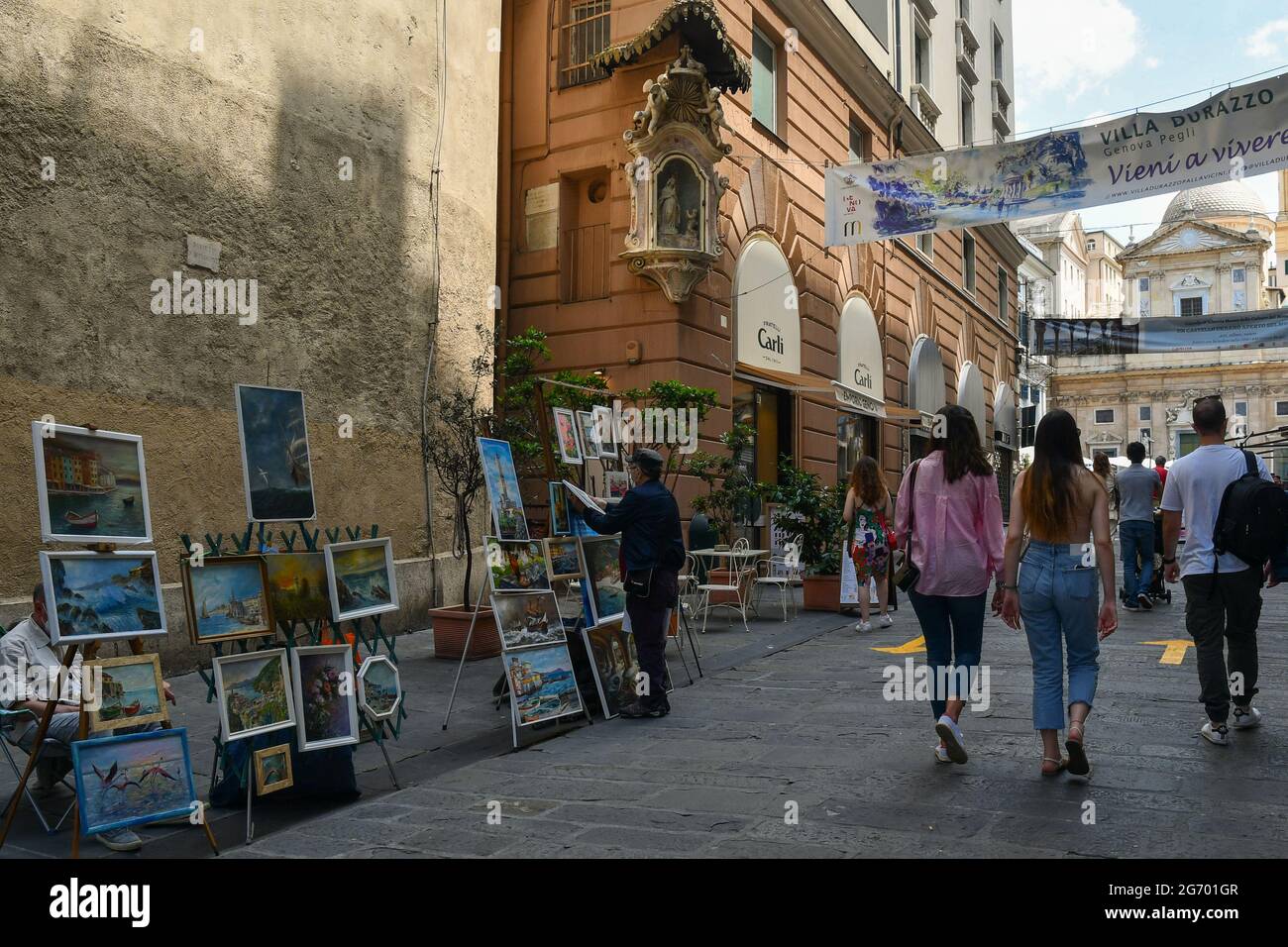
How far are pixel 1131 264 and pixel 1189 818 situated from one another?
264ft

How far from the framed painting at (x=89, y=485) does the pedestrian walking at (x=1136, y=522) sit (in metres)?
10.3

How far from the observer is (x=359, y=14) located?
10.6 m

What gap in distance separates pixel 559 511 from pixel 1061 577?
140 inches

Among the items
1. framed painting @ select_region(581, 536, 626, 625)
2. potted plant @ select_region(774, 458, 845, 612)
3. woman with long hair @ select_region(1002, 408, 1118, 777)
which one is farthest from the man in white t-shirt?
potted plant @ select_region(774, 458, 845, 612)

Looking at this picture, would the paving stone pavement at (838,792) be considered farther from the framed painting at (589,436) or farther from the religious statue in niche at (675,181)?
the religious statue in niche at (675,181)

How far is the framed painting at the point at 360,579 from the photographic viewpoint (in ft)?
17.8

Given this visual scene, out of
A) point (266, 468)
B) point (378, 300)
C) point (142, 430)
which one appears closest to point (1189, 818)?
point (266, 468)

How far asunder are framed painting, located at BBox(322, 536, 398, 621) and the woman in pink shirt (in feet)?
9.29

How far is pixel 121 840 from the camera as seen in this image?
14.7 ft

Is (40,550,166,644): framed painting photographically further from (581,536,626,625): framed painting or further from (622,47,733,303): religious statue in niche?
(622,47,733,303): religious statue in niche

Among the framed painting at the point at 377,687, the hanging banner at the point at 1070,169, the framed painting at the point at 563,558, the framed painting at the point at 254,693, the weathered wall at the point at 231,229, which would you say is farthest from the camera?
the hanging banner at the point at 1070,169

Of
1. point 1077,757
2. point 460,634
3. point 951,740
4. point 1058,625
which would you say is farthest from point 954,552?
point 460,634

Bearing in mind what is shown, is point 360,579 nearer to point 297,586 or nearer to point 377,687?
point 297,586

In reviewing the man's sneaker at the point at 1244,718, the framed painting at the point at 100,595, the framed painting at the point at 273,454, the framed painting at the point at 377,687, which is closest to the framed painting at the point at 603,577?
the framed painting at the point at 377,687
